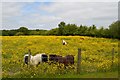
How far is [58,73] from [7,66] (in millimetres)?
3341

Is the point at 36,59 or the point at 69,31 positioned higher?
the point at 69,31

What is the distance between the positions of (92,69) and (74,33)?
185 feet

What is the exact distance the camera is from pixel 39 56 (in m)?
14.9

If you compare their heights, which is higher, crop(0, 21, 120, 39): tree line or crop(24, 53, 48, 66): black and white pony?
crop(0, 21, 120, 39): tree line

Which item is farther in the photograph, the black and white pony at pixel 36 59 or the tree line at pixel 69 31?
the tree line at pixel 69 31

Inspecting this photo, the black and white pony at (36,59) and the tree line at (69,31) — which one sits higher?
the tree line at (69,31)

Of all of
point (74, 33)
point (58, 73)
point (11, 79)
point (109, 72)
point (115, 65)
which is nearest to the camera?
point (11, 79)

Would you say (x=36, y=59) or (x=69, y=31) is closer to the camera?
(x=36, y=59)

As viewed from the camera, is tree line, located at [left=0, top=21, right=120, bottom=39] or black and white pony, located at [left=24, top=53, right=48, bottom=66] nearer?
black and white pony, located at [left=24, top=53, right=48, bottom=66]

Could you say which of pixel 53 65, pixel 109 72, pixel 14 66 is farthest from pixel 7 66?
pixel 109 72

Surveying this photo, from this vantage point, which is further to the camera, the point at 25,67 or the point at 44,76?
the point at 25,67

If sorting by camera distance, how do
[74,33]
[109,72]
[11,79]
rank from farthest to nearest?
[74,33] → [109,72] → [11,79]

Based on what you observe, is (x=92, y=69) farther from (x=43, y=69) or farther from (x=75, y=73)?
(x=43, y=69)

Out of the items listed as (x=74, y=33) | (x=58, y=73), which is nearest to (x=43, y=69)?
(x=58, y=73)
